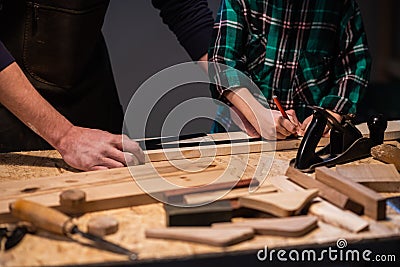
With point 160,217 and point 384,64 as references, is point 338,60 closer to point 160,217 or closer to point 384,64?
point 160,217

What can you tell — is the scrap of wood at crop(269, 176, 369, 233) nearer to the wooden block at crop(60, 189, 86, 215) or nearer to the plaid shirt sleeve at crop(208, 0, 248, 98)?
the wooden block at crop(60, 189, 86, 215)

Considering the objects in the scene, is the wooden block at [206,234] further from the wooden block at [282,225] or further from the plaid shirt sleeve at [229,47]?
the plaid shirt sleeve at [229,47]

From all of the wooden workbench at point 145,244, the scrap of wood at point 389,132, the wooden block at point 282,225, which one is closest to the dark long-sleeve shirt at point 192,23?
the scrap of wood at point 389,132

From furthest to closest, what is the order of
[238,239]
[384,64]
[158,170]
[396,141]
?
[384,64] < [396,141] < [158,170] < [238,239]

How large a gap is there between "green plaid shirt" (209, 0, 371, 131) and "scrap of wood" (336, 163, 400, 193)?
1.83ft

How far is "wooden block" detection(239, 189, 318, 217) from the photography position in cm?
144

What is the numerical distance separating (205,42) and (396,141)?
32.4 inches

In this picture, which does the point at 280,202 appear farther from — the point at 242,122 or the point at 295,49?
the point at 295,49

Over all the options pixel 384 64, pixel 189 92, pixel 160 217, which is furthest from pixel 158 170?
pixel 384 64

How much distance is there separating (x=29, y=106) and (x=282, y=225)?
2.99 feet

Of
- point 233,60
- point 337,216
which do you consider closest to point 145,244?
point 337,216

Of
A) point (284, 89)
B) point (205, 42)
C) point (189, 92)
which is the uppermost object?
point (205, 42)

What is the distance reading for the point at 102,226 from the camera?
138 cm

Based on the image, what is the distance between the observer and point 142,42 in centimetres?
349
